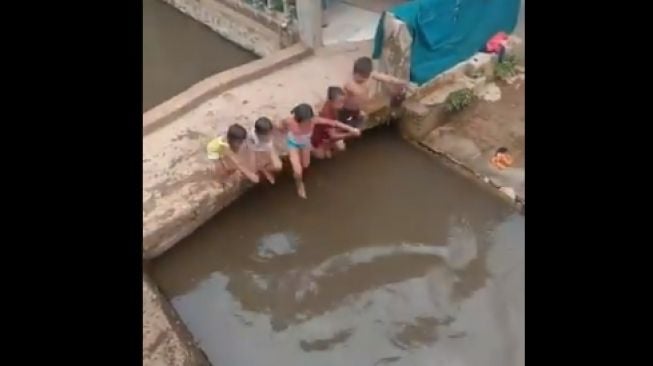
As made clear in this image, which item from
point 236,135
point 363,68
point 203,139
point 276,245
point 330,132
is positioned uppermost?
point 363,68

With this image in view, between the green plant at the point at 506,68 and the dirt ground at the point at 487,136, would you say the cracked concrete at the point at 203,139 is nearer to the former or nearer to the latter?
the dirt ground at the point at 487,136

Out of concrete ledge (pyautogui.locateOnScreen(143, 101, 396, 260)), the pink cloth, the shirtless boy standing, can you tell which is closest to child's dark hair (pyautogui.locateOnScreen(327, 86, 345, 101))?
the shirtless boy standing

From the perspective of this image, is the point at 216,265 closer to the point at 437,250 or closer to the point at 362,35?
the point at 437,250

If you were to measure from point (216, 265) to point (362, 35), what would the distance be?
332 centimetres

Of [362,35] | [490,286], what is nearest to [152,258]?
[490,286]

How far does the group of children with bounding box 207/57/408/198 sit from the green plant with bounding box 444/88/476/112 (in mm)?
559

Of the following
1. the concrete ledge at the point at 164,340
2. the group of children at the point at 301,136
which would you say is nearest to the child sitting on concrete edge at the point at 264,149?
the group of children at the point at 301,136

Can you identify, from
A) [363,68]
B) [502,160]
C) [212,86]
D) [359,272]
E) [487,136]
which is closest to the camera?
[359,272]

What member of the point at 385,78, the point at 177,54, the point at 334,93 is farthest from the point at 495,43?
the point at 177,54

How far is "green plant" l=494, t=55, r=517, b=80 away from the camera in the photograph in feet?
25.2

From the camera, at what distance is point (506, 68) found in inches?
304

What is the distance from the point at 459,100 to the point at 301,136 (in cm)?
172

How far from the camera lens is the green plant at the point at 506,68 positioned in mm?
7676

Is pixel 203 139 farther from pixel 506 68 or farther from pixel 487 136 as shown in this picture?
pixel 506 68
